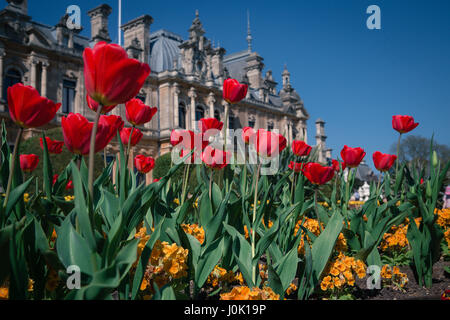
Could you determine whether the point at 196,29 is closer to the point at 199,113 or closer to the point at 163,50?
the point at 163,50

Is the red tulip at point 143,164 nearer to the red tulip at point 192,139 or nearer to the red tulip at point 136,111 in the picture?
the red tulip at point 192,139

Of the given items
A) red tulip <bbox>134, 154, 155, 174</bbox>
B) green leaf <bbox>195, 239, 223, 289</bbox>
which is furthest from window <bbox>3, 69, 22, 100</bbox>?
green leaf <bbox>195, 239, 223, 289</bbox>

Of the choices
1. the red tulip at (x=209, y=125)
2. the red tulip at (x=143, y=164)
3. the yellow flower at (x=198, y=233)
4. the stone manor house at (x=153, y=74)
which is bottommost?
the yellow flower at (x=198, y=233)

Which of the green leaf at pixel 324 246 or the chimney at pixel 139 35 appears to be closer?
the green leaf at pixel 324 246

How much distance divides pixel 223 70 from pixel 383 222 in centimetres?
2688

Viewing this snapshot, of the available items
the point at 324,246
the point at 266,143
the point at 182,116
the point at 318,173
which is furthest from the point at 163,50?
the point at 324,246

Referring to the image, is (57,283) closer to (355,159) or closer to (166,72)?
(355,159)

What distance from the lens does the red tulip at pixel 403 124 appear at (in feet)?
9.48

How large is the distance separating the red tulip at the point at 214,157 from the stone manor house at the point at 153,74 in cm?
1138

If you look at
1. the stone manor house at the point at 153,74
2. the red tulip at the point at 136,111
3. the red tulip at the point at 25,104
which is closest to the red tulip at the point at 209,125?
the red tulip at the point at 136,111

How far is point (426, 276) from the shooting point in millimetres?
2355

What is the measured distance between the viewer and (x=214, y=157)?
251 cm

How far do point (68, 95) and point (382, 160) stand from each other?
19693 millimetres
